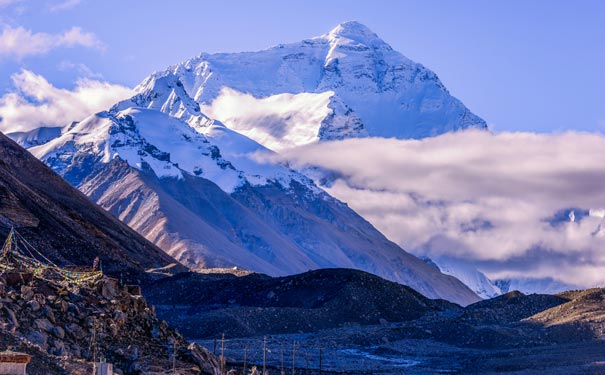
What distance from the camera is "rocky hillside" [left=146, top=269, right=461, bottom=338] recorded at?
4250 inches

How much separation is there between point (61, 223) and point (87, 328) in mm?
100381

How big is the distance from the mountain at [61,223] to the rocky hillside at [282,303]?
979cm

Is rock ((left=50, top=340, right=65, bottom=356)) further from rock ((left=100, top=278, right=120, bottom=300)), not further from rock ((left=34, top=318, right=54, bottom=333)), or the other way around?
rock ((left=100, top=278, right=120, bottom=300))

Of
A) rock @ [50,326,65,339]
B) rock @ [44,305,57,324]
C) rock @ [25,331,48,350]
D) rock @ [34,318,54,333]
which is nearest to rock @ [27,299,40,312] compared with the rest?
rock @ [44,305,57,324]

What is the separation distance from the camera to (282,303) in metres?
123

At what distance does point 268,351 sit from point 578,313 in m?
28.8

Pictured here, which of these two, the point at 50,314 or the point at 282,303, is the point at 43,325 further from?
the point at 282,303

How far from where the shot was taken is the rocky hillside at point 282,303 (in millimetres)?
107938

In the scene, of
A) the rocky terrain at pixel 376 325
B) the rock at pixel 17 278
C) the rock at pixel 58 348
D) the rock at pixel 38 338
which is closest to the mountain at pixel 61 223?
the rocky terrain at pixel 376 325

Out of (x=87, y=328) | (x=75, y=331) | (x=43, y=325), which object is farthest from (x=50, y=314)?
(x=87, y=328)

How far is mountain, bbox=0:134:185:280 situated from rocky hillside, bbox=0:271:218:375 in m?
65.1

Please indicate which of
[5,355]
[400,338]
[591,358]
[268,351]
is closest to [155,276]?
[400,338]

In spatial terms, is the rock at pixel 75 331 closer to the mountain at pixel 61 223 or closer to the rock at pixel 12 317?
the rock at pixel 12 317

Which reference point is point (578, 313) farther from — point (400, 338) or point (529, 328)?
point (400, 338)
